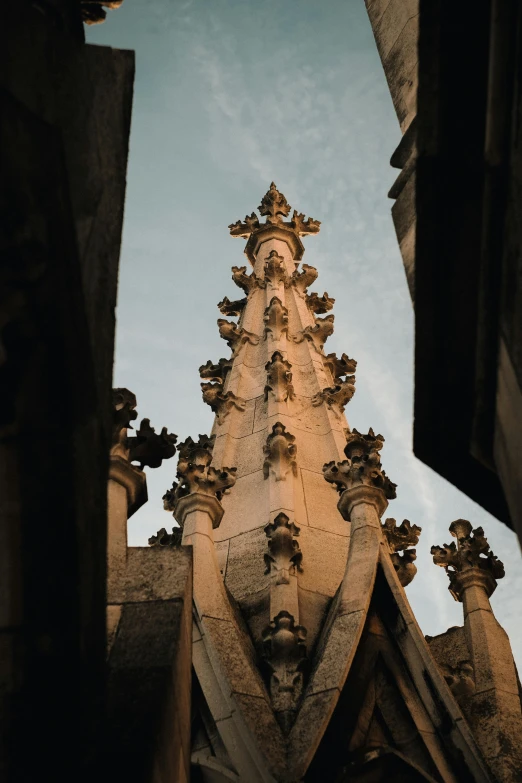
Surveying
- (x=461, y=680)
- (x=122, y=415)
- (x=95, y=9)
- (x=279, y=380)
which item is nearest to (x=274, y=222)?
(x=279, y=380)

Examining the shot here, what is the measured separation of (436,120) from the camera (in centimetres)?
396

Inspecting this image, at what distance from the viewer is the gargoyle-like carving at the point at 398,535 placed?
9523mm

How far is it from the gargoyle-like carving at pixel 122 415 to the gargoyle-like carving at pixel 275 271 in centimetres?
994


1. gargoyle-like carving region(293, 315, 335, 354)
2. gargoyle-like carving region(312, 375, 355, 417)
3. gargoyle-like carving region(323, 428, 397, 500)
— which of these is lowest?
gargoyle-like carving region(323, 428, 397, 500)

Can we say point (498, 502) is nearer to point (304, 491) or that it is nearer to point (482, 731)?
point (482, 731)

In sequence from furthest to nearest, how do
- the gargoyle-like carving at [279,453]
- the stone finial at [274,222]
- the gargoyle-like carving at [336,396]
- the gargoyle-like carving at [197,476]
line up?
the stone finial at [274,222]
the gargoyle-like carving at [336,396]
the gargoyle-like carving at [279,453]
the gargoyle-like carving at [197,476]

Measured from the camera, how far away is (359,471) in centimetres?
948

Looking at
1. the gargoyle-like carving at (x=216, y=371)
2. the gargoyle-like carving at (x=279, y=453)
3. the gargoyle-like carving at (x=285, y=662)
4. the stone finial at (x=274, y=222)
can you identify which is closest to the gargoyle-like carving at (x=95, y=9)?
the gargoyle-like carving at (x=285, y=662)

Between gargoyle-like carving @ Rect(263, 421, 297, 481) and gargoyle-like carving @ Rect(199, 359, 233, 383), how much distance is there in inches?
94.6

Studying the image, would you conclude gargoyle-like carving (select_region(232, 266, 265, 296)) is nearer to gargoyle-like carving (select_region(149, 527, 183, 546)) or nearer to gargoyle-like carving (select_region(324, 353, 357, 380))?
gargoyle-like carving (select_region(324, 353, 357, 380))

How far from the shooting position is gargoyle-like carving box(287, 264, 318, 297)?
16.0 m

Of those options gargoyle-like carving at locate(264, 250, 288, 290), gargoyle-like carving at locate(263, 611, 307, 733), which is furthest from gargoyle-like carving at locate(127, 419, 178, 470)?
gargoyle-like carving at locate(264, 250, 288, 290)

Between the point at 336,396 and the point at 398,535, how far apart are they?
3.20 meters

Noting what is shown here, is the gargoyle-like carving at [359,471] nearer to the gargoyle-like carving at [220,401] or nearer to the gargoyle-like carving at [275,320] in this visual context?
the gargoyle-like carving at [220,401]
